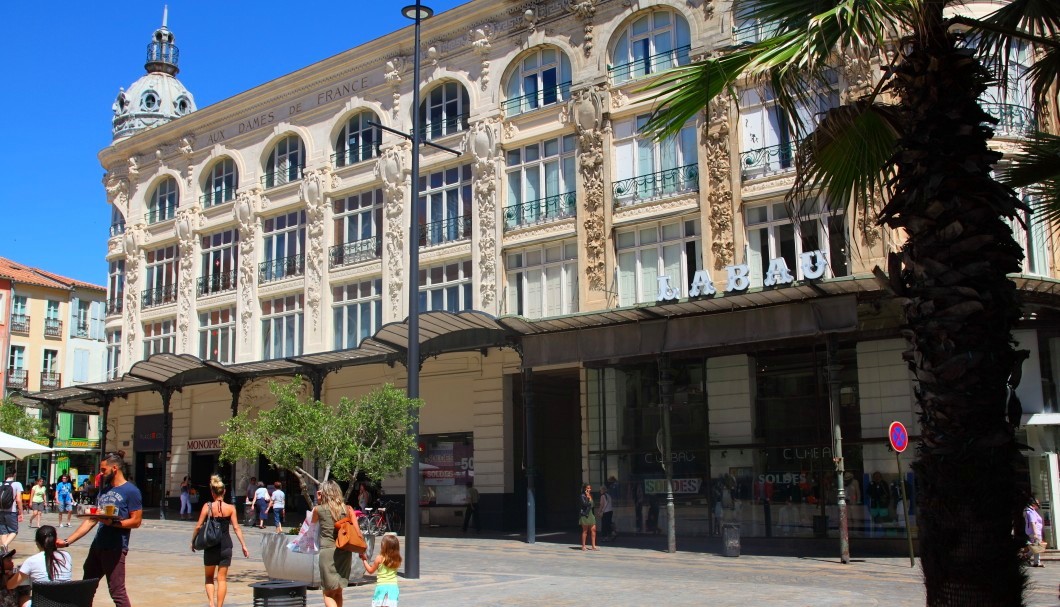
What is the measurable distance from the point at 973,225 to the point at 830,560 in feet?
53.7

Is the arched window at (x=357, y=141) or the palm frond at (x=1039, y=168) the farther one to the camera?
the arched window at (x=357, y=141)

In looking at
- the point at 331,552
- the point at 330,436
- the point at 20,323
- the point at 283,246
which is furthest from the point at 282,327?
the point at 20,323

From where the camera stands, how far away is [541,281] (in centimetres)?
2964

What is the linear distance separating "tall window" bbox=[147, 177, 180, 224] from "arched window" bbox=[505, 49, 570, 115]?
18.1m

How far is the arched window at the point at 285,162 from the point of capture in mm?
37219

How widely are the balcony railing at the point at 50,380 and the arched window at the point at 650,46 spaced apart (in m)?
47.0

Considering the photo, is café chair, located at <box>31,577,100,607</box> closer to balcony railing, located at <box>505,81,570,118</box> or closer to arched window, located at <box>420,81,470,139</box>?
balcony railing, located at <box>505,81,570,118</box>

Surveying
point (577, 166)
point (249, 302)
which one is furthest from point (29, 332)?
point (577, 166)

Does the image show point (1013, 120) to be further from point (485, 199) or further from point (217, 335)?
point (217, 335)

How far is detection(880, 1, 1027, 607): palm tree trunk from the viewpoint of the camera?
5.55 m

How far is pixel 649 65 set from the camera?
2816cm

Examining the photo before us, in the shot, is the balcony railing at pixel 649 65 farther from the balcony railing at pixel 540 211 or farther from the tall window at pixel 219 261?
the tall window at pixel 219 261

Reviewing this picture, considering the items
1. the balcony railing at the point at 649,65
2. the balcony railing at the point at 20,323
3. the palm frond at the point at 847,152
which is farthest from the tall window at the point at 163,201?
the palm frond at the point at 847,152

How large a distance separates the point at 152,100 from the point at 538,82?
2698 centimetres
